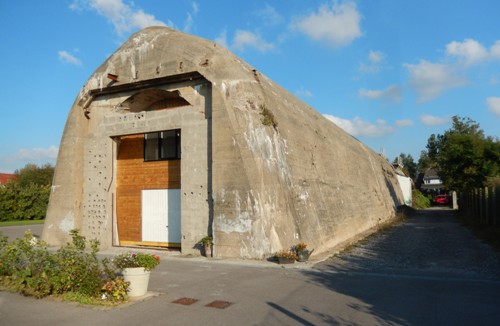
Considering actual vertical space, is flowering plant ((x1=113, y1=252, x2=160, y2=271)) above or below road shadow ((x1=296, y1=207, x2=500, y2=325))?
above

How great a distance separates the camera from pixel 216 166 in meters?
14.0

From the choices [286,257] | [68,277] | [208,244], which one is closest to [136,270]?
[68,277]

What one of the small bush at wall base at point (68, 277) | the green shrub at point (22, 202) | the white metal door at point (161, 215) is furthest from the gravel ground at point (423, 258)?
the green shrub at point (22, 202)

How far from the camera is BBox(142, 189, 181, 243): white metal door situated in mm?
16078

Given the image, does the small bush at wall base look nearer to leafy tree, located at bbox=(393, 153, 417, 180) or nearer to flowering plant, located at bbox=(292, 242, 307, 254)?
flowering plant, located at bbox=(292, 242, 307, 254)

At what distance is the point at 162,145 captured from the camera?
17.0 m

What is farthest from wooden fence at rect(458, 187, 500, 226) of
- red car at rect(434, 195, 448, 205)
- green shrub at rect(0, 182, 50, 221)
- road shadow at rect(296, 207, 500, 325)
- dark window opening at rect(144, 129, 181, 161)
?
green shrub at rect(0, 182, 50, 221)

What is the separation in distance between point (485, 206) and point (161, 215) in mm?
17485

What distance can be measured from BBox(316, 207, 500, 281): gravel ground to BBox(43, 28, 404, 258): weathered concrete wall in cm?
189

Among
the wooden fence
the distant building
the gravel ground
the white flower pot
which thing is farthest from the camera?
the distant building

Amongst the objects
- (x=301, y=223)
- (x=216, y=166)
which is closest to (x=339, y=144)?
(x=301, y=223)

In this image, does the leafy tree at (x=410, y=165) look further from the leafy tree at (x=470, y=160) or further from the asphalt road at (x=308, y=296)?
the asphalt road at (x=308, y=296)

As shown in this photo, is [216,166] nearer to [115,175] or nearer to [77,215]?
[115,175]

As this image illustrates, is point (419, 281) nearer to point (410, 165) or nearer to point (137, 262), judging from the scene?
point (137, 262)
